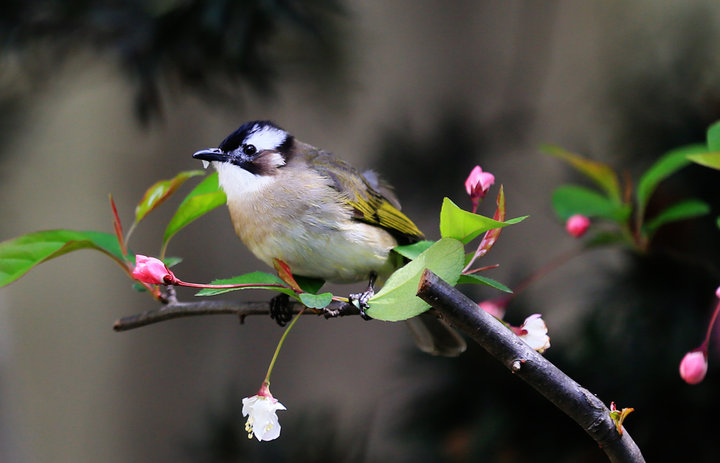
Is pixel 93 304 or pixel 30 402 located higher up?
pixel 93 304

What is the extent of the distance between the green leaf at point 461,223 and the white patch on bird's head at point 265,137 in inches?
15.6

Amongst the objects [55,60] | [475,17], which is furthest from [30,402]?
[475,17]

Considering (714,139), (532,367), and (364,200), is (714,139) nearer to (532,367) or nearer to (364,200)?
(532,367)

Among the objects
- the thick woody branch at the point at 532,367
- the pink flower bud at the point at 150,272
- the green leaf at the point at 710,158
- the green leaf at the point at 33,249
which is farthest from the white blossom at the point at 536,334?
the green leaf at the point at 33,249

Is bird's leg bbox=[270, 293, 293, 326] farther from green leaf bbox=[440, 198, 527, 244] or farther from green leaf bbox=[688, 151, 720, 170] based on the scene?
Answer: green leaf bbox=[688, 151, 720, 170]

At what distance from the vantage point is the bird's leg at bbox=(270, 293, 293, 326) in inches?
30.7

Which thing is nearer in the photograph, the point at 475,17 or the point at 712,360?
the point at 712,360

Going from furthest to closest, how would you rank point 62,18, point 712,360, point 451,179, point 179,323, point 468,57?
point 179,323 < point 468,57 < point 451,179 < point 62,18 < point 712,360

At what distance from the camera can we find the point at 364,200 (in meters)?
0.89

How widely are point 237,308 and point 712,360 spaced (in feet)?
2.09

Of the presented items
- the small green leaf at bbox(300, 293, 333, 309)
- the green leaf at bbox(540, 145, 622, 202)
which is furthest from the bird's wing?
the small green leaf at bbox(300, 293, 333, 309)

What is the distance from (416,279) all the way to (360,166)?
1.02m

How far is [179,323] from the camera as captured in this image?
1975 mm

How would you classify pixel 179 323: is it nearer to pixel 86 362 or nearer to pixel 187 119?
pixel 86 362
